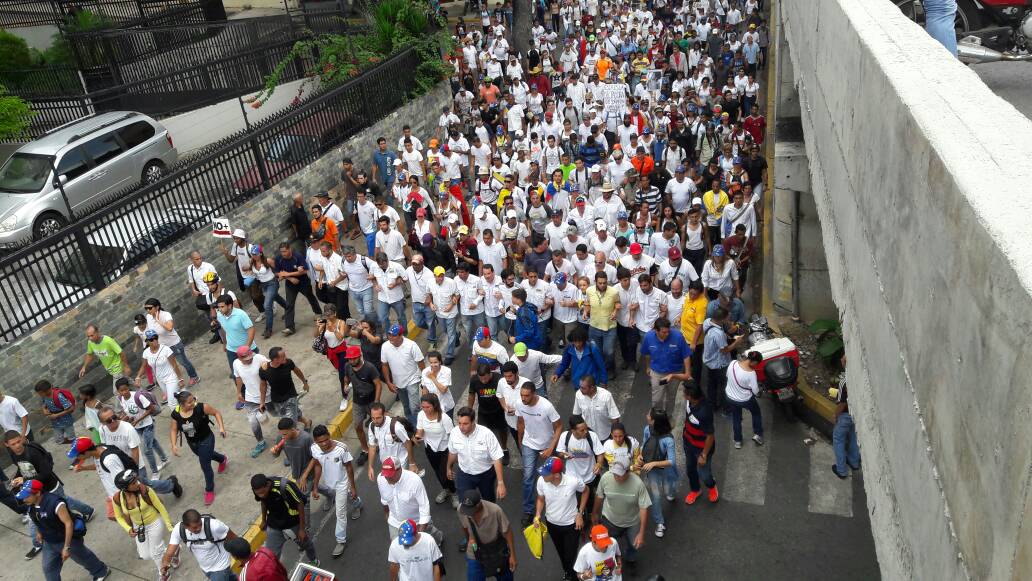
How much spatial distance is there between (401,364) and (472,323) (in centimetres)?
211

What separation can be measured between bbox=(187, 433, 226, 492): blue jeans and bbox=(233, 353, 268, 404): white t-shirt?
2.29 ft

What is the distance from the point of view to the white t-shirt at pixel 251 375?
32.5ft

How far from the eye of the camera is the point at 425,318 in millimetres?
12102

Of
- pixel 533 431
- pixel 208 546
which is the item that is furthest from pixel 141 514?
pixel 533 431

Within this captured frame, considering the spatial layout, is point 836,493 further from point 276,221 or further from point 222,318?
point 276,221

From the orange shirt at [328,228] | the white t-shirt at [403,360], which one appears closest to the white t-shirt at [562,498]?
the white t-shirt at [403,360]

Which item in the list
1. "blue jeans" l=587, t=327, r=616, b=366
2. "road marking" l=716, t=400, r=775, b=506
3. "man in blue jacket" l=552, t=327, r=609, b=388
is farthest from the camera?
"blue jeans" l=587, t=327, r=616, b=366

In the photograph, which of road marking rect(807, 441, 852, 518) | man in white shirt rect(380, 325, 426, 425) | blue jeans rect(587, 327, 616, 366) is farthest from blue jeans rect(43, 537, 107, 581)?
road marking rect(807, 441, 852, 518)

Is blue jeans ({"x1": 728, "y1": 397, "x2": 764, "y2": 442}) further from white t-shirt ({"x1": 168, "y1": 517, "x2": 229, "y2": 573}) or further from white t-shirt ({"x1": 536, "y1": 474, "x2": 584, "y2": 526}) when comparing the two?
white t-shirt ({"x1": 168, "y1": 517, "x2": 229, "y2": 573})

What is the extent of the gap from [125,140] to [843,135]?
1556cm

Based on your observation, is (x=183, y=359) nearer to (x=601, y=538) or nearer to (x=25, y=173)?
(x=25, y=173)

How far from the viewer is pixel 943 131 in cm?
312

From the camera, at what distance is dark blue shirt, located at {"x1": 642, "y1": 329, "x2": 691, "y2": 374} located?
373 inches

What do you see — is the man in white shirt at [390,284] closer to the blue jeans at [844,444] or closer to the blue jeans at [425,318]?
the blue jeans at [425,318]
